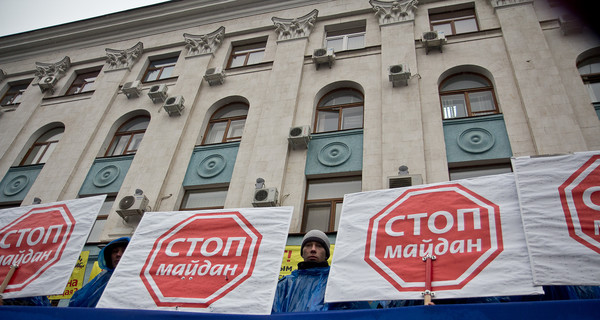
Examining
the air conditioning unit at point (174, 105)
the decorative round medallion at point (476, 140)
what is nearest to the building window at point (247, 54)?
the air conditioning unit at point (174, 105)

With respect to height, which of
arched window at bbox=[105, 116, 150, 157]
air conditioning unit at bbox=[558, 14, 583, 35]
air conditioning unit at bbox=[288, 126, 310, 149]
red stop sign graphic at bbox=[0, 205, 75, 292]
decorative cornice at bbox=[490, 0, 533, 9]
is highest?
decorative cornice at bbox=[490, 0, 533, 9]

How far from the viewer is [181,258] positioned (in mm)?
4758

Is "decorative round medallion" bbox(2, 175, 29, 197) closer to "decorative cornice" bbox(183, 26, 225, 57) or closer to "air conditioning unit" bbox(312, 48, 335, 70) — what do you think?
"decorative cornice" bbox(183, 26, 225, 57)

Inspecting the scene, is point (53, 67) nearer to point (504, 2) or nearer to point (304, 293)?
point (304, 293)

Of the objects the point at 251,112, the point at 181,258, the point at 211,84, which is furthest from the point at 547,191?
the point at 211,84

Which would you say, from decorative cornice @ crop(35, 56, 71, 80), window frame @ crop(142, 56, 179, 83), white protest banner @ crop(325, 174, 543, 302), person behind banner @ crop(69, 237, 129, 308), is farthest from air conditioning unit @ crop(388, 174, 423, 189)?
decorative cornice @ crop(35, 56, 71, 80)

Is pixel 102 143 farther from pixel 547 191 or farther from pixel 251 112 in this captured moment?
pixel 547 191

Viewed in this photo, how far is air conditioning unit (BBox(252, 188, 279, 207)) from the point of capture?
912 centimetres

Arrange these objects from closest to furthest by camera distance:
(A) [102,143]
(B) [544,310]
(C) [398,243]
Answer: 1. (B) [544,310]
2. (C) [398,243]
3. (A) [102,143]

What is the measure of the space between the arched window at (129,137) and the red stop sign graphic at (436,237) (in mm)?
10112

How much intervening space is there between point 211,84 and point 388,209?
33.2 ft

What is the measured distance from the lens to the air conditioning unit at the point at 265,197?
9.12 meters

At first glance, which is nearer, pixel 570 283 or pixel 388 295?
pixel 570 283

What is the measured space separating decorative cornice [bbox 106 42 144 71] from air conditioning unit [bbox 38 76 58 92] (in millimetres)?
2282
